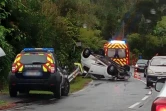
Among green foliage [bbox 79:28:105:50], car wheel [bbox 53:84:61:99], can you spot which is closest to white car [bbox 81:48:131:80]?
green foliage [bbox 79:28:105:50]

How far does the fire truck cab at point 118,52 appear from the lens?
1449 inches

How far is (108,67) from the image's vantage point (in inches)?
1217

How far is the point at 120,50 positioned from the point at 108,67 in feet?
21.3

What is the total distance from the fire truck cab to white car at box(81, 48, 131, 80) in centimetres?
434

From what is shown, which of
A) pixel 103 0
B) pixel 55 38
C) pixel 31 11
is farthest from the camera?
pixel 103 0

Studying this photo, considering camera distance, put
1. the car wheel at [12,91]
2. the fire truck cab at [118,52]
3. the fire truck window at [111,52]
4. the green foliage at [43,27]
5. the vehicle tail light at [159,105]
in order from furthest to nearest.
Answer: the fire truck window at [111,52]
the fire truck cab at [118,52]
the green foliage at [43,27]
the car wheel at [12,91]
the vehicle tail light at [159,105]

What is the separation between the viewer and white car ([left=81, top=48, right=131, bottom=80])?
31.0 metres

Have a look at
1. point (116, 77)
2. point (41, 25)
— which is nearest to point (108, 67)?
point (116, 77)

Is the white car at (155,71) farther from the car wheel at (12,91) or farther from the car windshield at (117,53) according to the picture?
the car windshield at (117,53)

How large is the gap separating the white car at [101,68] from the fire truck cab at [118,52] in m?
4.34

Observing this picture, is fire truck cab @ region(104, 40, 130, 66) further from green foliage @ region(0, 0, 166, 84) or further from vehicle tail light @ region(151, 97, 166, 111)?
vehicle tail light @ region(151, 97, 166, 111)

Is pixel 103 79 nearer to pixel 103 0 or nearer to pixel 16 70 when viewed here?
pixel 16 70

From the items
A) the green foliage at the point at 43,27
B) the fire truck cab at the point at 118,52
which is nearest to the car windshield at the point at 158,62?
the green foliage at the point at 43,27

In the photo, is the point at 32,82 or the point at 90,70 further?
the point at 90,70
